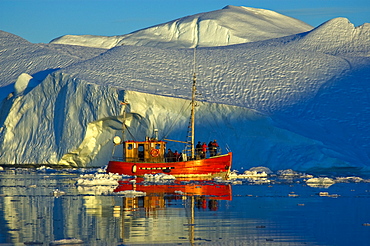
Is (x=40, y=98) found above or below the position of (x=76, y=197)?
above

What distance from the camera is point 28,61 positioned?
3656 centimetres

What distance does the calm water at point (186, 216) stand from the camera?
8273 millimetres

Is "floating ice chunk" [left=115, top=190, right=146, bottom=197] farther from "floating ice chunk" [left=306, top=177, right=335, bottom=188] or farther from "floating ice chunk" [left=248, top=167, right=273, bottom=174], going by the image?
"floating ice chunk" [left=248, top=167, right=273, bottom=174]

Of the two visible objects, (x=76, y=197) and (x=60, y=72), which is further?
(x=60, y=72)

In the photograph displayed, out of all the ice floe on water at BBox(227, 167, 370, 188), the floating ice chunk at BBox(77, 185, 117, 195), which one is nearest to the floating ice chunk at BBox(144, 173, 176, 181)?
the ice floe on water at BBox(227, 167, 370, 188)

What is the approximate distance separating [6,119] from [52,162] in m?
3.49

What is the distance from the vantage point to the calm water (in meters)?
8.27

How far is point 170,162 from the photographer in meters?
21.2

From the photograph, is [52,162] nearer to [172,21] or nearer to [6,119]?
[6,119]

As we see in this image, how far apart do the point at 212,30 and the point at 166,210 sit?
139 ft

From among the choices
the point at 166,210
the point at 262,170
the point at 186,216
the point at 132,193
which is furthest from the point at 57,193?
the point at 262,170

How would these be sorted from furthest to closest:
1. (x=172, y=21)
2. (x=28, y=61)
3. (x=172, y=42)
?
(x=172, y=21) < (x=172, y=42) < (x=28, y=61)

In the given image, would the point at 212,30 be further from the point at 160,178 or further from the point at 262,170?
the point at 160,178

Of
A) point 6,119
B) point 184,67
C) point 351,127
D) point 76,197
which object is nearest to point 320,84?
point 351,127
